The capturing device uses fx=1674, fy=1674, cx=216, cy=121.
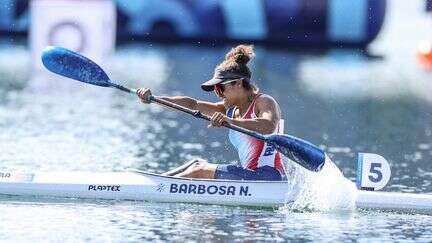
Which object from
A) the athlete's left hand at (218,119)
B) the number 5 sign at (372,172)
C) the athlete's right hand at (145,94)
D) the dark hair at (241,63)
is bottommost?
the number 5 sign at (372,172)

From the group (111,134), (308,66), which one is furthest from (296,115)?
(308,66)

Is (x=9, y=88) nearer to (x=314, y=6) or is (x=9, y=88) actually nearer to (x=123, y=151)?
(x=123, y=151)

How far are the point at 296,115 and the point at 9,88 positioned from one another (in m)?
8.87

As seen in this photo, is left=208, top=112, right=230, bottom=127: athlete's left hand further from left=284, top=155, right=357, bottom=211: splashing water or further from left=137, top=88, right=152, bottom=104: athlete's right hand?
left=284, top=155, right=357, bottom=211: splashing water

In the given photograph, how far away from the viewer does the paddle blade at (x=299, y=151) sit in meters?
17.6

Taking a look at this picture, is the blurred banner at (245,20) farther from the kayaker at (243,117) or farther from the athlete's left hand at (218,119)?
the athlete's left hand at (218,119)

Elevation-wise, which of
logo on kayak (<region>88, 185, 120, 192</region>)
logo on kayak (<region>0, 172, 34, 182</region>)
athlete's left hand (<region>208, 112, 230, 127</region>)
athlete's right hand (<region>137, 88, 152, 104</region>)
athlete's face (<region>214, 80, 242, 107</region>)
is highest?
athlete's face (<region>214, 80, 242, 107</region>)

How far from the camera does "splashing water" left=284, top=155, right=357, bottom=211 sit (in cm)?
1773

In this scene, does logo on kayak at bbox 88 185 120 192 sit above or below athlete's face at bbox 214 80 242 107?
below

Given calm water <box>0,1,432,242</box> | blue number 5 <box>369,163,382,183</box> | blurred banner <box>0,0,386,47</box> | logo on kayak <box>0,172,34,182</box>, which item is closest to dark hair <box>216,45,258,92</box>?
calm water <box>0,1,432,242</box>

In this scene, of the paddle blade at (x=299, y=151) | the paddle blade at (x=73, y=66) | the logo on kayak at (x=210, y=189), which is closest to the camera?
the paddle blade at (x=299, y=151)

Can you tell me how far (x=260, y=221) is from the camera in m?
16.9

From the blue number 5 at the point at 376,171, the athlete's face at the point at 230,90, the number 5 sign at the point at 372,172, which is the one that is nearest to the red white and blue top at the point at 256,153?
the athlete's face at the point at 230,90

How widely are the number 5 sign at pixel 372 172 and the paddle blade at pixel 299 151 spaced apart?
0.55 meters
